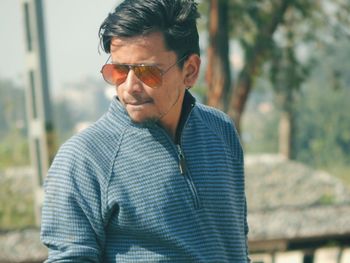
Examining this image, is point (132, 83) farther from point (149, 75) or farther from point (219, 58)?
point (219, 58)

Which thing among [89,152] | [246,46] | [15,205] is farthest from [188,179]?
[15,205]

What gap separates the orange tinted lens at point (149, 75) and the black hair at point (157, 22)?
0.09 metres

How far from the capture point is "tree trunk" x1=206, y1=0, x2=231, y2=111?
8.66 m

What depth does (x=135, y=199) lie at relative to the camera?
1.64m

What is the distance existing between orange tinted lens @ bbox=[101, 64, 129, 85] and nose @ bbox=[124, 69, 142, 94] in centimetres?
2

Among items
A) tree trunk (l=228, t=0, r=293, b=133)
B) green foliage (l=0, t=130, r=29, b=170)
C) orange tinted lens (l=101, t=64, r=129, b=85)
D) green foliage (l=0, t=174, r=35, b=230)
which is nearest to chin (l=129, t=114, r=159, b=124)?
orange tinted lens (l=101, t=64, r=129, b=85)

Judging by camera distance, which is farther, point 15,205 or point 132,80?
point 15,205

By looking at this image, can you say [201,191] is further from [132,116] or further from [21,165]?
[21,165]

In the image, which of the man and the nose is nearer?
the man

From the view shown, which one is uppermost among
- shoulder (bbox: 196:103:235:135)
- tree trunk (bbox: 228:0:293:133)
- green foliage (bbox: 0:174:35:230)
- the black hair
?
the black hair

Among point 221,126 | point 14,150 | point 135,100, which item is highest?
point 135,100

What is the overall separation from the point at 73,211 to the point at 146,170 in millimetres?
228

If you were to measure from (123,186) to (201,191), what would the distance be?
247 millimetres

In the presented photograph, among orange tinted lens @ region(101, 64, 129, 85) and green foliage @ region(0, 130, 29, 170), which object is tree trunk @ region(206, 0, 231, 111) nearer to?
green foliage @ region(0, 130, 29, 170)
